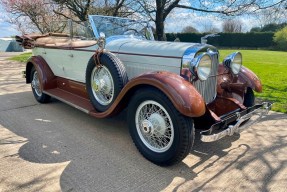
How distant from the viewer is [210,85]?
12.1 ft

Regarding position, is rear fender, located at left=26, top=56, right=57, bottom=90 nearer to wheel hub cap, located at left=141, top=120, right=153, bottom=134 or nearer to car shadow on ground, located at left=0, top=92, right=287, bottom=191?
car shadow on ground, located at left=0, top=92, right=287, bottom=191

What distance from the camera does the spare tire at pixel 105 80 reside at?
3615 mm

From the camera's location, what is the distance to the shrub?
32.1m

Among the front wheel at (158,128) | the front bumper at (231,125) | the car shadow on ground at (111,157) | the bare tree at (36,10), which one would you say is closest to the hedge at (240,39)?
the bare tree at (36,10)

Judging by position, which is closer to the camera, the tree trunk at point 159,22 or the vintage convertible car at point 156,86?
the vintage convertible car at point 156,86

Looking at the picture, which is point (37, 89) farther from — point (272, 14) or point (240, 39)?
point (240, 39)

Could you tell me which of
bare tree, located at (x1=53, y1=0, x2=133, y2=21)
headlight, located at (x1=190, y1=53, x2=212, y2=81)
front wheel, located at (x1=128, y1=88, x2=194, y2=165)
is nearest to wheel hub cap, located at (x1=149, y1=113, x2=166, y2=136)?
front wheel, located at (x1=128, y1=88, x2=194, y2=165)

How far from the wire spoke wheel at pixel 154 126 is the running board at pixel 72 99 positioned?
3.41 ft

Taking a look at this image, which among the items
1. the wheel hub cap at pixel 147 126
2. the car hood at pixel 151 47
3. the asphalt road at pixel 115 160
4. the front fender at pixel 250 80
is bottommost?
the asphalt road at pixel 115 160

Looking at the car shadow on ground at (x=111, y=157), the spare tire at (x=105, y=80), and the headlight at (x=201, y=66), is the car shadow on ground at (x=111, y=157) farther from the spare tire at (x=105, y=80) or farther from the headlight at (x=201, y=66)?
the headlight at (x=201, y=66)

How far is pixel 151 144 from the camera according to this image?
3.25 meters

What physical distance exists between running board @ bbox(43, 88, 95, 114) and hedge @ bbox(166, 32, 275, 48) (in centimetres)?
3205

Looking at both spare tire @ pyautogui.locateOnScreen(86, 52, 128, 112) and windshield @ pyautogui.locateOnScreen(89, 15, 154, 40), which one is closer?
spare tire @ pyautogui.locateOnScreen(86, 52, 128, 112)

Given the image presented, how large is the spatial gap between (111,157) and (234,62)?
2.28 meters
